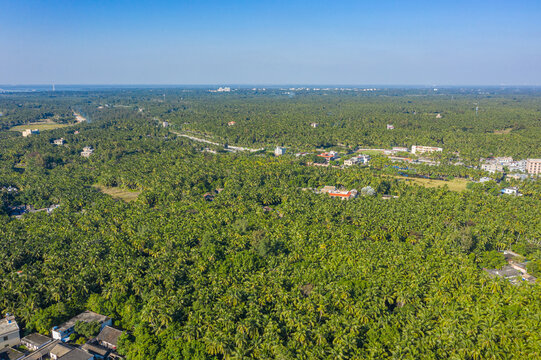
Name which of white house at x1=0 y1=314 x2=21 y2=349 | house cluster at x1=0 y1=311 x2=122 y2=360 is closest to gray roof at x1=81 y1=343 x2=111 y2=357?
house cluster at x1=0 y1=311 x2=122 y2=360

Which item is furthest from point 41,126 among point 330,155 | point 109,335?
point 109,335

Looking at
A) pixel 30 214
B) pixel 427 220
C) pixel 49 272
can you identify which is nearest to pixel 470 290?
pixel 427 220

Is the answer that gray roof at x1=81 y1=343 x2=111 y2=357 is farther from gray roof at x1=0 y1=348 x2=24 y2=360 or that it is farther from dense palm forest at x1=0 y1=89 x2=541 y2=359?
gray roof at x1=0 y1=348 x2=24 y2=360

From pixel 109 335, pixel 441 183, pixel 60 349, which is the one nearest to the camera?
pixel 60 349

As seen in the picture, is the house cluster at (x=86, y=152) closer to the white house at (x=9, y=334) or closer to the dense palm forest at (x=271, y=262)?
the dense palm forest at (x=271, y=262)

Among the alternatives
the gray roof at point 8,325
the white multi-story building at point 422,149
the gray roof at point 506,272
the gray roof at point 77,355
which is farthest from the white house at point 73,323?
the white multi-story building at point 422,149

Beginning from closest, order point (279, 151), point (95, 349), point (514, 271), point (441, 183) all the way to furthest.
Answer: point (95, 349) → point (514, 271) → point (441, 183) → point (279, 151)

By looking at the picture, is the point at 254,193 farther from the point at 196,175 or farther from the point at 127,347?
the point at 127,347

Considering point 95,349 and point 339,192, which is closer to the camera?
point 95,349

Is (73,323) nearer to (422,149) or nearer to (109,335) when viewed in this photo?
(109,335)
